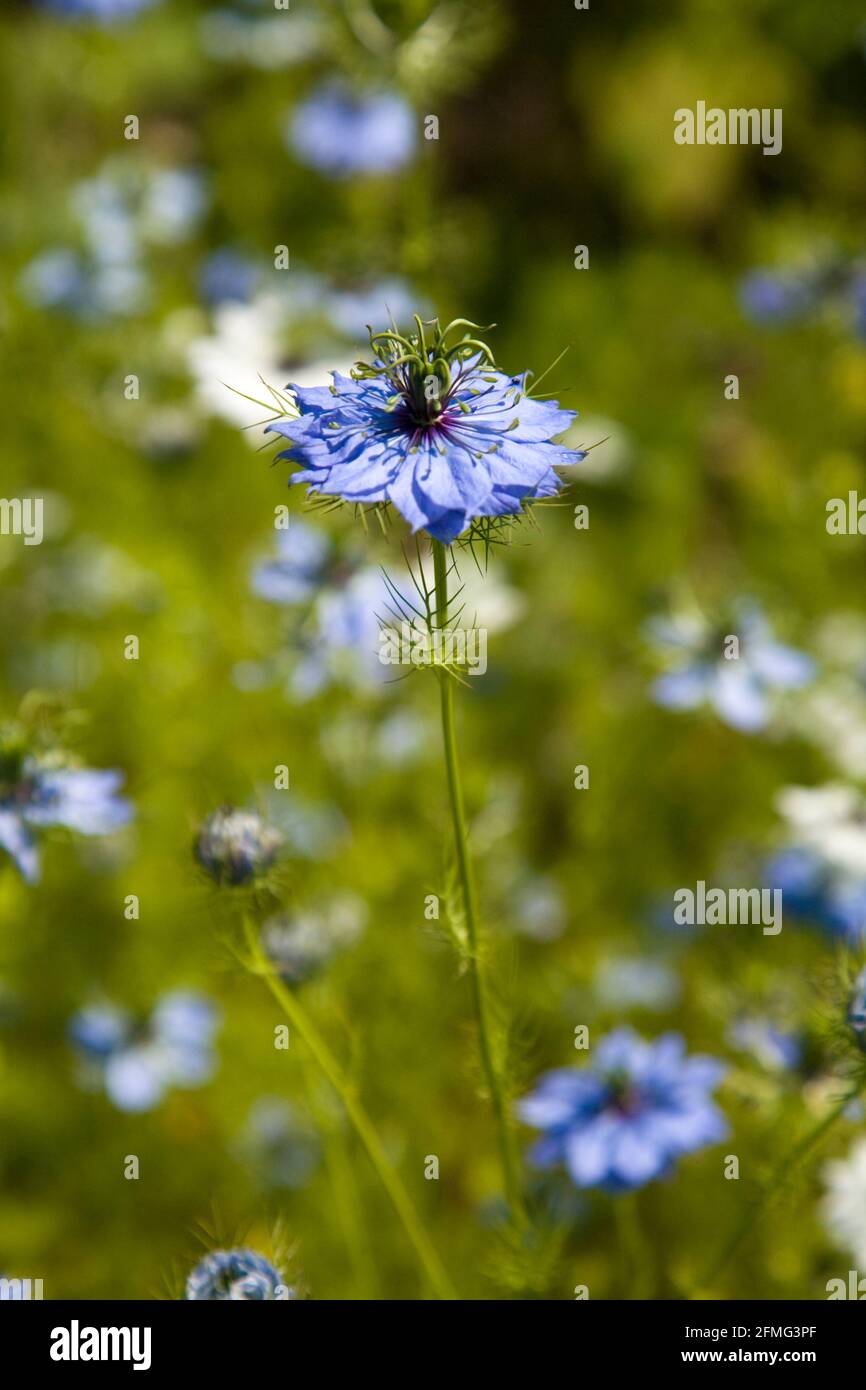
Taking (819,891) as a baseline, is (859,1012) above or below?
below

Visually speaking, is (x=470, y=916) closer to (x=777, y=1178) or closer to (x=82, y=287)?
(x=777, y=1178)

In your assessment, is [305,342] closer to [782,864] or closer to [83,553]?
[83,553]

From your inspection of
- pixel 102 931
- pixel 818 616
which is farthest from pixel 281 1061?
pixel 818 616

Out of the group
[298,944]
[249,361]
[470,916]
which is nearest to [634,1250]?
[298,944]

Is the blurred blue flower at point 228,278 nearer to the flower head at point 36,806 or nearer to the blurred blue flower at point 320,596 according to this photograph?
the blurred blue flower at point 320,596

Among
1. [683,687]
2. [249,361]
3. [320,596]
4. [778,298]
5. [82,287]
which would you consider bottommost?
[683,687]

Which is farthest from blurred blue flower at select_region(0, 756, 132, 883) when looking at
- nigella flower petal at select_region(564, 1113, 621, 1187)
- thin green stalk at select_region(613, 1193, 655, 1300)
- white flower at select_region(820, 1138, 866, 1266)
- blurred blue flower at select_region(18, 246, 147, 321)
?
blurred blue flower at select_region(18, 246, 147, 321)

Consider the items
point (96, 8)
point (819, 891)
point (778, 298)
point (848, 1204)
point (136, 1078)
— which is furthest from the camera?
point (96, 8)
